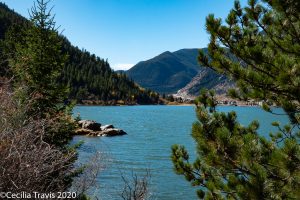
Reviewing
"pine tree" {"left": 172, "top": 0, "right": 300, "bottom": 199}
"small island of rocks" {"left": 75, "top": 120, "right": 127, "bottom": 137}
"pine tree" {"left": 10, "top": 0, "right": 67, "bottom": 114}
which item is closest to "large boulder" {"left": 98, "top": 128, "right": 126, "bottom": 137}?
"small island of rocks" {"left": 75, "top": 120, "right": 127, "bottom": 137}

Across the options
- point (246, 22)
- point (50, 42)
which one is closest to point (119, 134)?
point (50, 42)

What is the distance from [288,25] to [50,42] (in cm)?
1172

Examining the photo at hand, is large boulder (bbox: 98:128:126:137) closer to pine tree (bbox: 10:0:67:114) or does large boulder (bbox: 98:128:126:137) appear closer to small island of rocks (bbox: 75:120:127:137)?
small island of rocks (bbox: 75:120:127:137)

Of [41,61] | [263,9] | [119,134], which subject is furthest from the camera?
[119,134]

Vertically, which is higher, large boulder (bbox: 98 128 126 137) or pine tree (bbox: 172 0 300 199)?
pine tree (bbox: 172 0 300 199)

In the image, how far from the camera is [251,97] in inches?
343

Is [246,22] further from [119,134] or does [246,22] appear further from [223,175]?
[119,134]

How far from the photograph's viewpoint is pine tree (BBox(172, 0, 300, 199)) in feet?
22.3

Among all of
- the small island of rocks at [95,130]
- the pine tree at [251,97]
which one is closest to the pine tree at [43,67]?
the pine tree at [251,97]

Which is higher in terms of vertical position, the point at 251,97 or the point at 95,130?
the point at 251,97

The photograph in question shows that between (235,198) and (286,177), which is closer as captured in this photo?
(286,177)

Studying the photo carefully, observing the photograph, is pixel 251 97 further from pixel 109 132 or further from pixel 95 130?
pixel 95 130

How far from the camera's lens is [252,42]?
31.0 feet

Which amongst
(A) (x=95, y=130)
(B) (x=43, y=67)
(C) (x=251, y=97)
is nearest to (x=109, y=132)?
(A) (x=95, y=130)
